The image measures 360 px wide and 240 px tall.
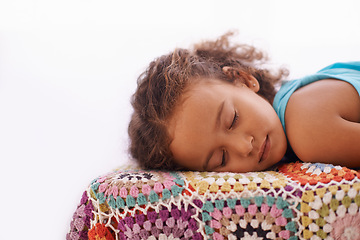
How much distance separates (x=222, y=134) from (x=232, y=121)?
0.15 feet

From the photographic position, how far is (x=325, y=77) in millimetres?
1182

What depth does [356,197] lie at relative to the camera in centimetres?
79

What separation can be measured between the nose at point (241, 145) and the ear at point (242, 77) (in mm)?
242

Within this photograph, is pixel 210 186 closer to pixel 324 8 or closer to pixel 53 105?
pixel 53 105

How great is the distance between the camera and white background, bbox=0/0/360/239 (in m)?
1.40

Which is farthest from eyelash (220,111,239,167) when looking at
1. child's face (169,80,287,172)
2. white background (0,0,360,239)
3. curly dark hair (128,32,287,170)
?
white background (0,0,360,239)

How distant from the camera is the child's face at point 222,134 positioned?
1072 mm

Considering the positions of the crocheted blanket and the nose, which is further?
the nose

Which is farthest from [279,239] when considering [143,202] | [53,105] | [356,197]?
[53,105]

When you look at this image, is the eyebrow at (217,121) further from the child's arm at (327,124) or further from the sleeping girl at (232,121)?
the child's arm at (327,124)

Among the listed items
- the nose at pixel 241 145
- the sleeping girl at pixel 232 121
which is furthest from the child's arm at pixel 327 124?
the nose at pixel 241 145

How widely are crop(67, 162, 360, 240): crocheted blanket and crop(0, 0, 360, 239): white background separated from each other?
38cm

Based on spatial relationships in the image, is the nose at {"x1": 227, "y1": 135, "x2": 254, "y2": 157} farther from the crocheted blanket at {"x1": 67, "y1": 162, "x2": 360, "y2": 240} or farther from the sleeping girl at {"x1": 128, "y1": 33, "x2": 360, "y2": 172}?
the crocheted blanket at {"x1": 67, "y1": 162, "x2": 360, "y2": 240}

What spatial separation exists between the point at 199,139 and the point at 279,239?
34 centimetres
